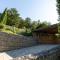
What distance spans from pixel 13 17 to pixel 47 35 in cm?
1458

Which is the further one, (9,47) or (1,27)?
(1,27)

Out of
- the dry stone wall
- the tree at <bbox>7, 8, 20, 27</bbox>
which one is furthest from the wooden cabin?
the tree at <bbox>7, 8, 20, 27</bbox>

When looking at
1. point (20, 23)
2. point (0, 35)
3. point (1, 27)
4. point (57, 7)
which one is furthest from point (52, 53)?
point (20, 23)

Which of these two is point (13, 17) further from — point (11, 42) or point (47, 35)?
point (11, 42)

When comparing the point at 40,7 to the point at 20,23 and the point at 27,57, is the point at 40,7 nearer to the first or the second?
the point at 27,57

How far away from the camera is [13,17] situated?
1328 inches

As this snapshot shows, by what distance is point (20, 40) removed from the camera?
17.7 m

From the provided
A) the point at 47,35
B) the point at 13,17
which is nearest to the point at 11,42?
the point at 47,35

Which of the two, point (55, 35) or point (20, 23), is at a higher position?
point (20, 23)

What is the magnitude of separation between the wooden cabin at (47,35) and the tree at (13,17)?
40.2 feet

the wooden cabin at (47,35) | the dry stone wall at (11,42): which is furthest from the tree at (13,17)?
the dry stone wall at (11,42)

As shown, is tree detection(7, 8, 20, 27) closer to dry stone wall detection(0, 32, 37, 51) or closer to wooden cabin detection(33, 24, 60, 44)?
wooden cabin detection(33, 24, 60, 44)

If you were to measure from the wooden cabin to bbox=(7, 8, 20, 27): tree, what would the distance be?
1225 centimetres

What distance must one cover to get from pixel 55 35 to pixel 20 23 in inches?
568
